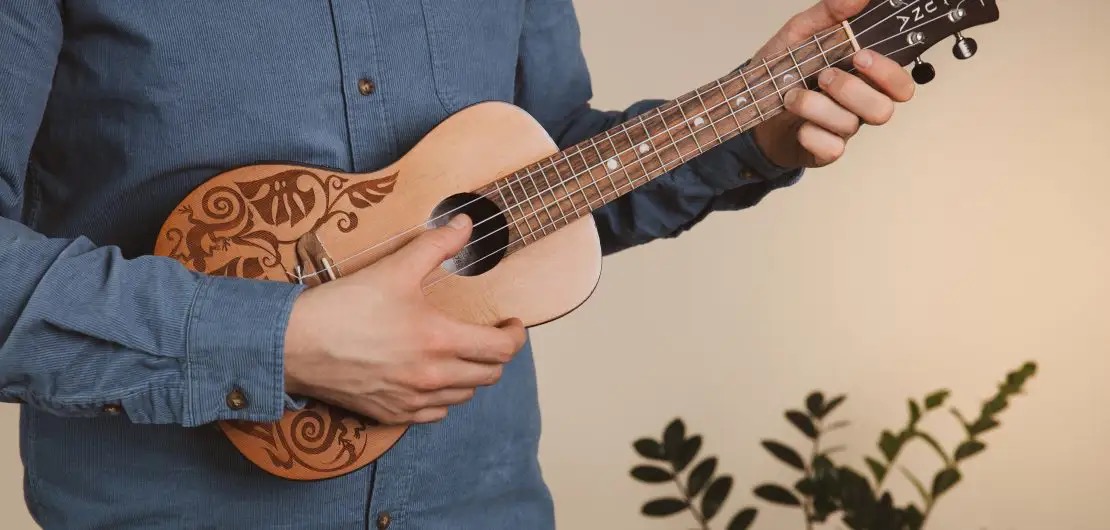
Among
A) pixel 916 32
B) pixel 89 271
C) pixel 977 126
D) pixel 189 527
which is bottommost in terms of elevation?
pixel 189 527

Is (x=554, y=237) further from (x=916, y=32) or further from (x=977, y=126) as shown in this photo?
(x=977, y=126)

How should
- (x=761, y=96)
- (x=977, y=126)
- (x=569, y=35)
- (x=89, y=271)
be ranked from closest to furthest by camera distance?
(x=89, y=271), (x=761, y=96), (x=569, y=35), (x=977, y=126)

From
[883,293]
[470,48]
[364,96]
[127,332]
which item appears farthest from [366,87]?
[883,293]

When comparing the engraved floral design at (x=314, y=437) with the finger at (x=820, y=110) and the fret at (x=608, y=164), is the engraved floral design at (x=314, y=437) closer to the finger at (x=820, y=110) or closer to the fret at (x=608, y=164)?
the fret at (x=608, y=164)

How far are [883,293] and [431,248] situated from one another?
1.69m

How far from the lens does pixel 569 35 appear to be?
135 cm

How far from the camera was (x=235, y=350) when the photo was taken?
86cm

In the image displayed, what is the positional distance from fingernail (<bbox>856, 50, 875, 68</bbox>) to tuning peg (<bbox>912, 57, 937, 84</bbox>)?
0.06 metres

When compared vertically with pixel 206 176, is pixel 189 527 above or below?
below

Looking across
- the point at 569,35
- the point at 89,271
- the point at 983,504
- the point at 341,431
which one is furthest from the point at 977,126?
the point at 89,271

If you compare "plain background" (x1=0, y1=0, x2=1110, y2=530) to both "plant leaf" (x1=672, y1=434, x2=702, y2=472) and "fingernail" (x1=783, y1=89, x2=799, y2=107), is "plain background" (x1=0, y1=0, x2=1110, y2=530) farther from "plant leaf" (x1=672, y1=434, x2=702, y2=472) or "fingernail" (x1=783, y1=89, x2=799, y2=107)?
"fingernail" (x1=783, y1=89, x2=799, y2=107)

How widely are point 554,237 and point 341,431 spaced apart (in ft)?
0.96

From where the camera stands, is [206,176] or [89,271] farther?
[206,176]

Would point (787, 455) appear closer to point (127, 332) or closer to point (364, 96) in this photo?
point (364, 96)
